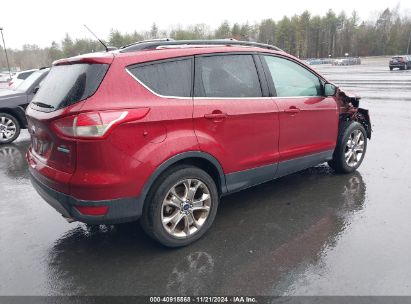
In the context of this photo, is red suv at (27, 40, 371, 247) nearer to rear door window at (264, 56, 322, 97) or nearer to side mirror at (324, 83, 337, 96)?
rear door window at (264, 56, 322, 97)

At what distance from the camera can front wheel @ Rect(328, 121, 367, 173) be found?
5055 millimetres

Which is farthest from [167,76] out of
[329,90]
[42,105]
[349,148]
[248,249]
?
[349,148]

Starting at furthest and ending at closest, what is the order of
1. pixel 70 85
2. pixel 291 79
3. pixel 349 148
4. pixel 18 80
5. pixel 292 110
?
1. pixel 18 80
2. pixel 349 148
3. pixel 291 79
4. pixel 292 110
5. pixel 70 85

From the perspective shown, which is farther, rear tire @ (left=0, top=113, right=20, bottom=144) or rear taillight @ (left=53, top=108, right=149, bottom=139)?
rear tire @ (left=0, top=113, right=20, bottom=144)

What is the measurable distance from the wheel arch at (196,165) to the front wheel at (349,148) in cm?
230

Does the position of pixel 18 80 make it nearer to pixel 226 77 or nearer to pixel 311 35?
pixel 226 77

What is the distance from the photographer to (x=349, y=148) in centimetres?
521

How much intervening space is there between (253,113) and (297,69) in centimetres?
117

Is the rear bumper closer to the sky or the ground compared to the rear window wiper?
closer to the ground

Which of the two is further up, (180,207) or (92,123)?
(92,123)

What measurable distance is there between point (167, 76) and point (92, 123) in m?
0.83

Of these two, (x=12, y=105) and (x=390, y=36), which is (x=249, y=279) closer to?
(x=12, y=105)

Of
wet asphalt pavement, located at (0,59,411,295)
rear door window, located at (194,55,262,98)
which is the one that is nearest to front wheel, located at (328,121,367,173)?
wet asphalt pavement, located at (0,59,411,295)

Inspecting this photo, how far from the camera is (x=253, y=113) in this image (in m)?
3.69
